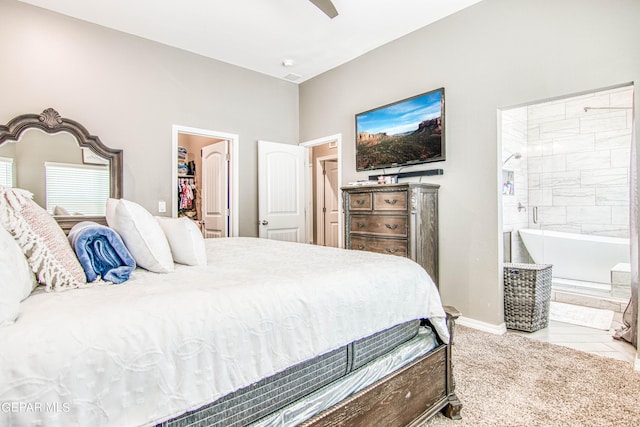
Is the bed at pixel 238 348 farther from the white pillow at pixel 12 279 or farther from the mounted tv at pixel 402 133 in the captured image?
the mounted tv at pixel 402 133

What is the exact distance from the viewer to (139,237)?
57.8 inches

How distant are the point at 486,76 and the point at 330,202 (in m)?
3.58

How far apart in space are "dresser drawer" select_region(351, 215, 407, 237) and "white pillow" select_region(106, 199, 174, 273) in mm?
2169

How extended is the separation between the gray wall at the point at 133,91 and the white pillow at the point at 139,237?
7.80 feet

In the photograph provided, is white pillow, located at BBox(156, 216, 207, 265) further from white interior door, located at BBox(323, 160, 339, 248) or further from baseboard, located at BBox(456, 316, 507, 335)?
white interior door, located at BBox(323, 160, 339, 248)

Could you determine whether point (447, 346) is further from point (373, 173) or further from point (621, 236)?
point (621, 236)

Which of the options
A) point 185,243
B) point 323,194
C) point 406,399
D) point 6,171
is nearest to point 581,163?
point 323,194

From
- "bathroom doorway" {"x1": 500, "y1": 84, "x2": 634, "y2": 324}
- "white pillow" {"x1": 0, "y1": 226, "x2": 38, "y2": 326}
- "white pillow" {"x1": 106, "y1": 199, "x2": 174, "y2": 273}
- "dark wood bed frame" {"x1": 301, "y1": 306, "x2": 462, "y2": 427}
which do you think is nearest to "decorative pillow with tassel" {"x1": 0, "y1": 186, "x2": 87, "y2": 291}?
"white pillow" {"x1": 0, "y1": 226, "x2": 38, "y2": 326}

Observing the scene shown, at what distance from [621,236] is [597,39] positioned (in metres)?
2.96

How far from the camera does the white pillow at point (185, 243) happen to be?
1655 mm

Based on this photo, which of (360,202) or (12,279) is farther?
(360,202)

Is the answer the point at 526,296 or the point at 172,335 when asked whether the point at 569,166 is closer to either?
the point at 526,296

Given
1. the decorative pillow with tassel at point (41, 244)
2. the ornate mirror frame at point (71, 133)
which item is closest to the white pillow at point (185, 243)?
the decorative pillow with tassel at point (41, 244)

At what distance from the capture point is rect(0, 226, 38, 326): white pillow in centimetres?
80
